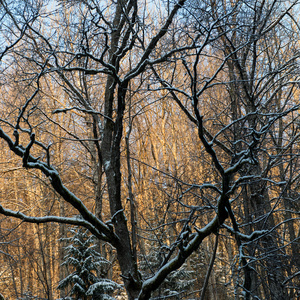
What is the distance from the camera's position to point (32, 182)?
15.5 meters

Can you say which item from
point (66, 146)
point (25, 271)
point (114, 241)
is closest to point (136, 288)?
point (114, 241)

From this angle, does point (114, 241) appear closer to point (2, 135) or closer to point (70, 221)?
point (70, 221)

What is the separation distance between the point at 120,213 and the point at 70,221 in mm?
853

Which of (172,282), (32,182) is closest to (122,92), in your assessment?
(172,282)

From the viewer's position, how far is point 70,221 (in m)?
3.88

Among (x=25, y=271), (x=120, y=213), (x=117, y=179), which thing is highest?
(x=25, y=271)

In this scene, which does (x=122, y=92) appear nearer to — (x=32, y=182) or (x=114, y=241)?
(x=114, y=241)

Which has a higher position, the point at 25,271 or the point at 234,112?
the point at 25,271

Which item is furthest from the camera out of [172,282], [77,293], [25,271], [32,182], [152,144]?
[25,271]

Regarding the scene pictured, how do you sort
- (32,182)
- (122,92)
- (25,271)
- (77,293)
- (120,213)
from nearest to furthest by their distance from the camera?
(122,92) → (120,213) → (77,293) → (32,182) → (25,271)

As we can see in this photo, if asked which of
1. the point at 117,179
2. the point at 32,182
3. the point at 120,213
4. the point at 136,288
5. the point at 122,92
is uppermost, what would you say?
the point at 32,182

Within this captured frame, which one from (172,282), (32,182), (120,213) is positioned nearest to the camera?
(120,213)

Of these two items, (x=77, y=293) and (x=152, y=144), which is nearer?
(x=77, y=293)

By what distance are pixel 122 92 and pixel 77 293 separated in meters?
4.48
